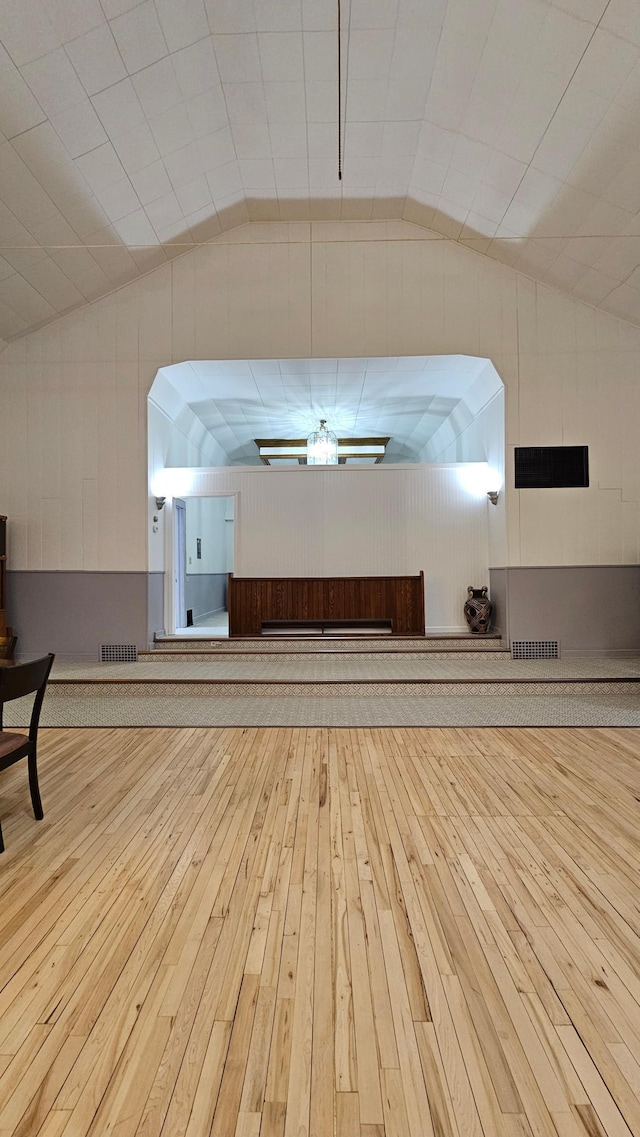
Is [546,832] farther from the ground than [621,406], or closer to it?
closer to it

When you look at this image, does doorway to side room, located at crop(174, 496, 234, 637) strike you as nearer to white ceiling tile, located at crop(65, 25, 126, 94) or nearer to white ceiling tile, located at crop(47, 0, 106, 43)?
white ceiling tile, located at crop(65, 25, 126, 94)

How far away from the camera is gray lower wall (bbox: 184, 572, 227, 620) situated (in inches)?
416

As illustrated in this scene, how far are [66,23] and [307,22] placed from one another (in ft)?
5.94

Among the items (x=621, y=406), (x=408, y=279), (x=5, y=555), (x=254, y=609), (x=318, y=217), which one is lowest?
(x=254, y=609)

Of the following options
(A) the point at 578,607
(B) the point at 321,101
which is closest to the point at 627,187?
(B) the point at 321,101

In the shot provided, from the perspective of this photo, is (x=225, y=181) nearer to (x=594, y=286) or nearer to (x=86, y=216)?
(x=86, y=216)

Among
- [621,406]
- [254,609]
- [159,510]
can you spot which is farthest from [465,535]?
[159,510]

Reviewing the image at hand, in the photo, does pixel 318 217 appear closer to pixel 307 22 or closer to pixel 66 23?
pixel 307 22

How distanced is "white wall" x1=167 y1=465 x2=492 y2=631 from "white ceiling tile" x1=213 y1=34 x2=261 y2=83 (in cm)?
440

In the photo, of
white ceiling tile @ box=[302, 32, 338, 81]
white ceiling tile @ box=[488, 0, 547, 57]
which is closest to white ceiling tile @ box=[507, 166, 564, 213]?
white ceiling tile @ box=[488, 0, 547, 57]

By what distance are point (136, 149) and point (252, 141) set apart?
1183 mm

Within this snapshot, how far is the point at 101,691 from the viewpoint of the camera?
6.20 meters

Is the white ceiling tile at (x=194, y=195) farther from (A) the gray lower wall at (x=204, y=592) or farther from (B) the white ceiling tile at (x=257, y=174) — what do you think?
(A) the gray lower wall at (x=204, y=592)

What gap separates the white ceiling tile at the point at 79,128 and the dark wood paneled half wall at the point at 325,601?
480 cm
